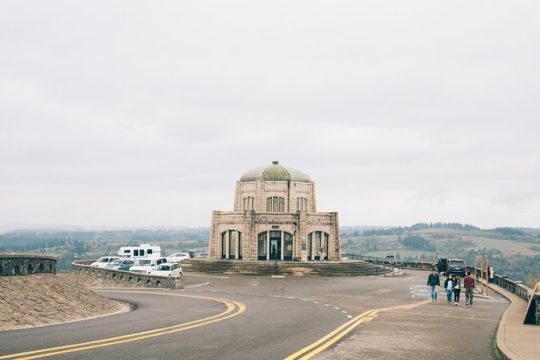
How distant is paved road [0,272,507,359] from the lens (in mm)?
14523

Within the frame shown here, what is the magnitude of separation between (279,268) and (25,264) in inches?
1400

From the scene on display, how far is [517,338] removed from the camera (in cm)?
1647

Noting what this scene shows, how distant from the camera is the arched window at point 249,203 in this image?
70500mm

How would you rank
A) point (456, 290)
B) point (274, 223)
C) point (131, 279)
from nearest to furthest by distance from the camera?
point (456, 290) → point (131, 279) → point (274, 223)

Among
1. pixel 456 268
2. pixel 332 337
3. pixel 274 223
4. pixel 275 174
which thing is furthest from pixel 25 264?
pixel 275 174

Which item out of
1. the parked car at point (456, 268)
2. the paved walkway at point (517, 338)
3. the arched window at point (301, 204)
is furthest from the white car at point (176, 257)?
the paved walkway at point (517, 338)

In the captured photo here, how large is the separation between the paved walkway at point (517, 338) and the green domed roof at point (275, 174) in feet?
156

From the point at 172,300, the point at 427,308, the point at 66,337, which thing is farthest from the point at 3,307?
the point at 427,308

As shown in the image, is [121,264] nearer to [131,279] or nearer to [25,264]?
[131,279]

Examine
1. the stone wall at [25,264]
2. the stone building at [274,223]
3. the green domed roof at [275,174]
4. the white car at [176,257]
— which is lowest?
the white car at [176,257]

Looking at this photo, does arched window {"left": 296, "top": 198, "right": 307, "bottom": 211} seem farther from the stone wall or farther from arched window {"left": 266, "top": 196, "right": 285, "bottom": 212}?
the stone wall

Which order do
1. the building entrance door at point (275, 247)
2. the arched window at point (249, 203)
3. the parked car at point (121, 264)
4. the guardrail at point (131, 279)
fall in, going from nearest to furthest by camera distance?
the guardrail at point (131, 279) < the parked car at point (121, 264) < the building entrance door at point (275, 247) < the arched window at point (249, 203)

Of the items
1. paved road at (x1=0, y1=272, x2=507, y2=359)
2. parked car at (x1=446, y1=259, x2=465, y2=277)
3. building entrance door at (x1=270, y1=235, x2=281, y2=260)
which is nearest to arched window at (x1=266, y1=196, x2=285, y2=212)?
building entrance door at (x1=270, y1=235, x2=281, y2=260)

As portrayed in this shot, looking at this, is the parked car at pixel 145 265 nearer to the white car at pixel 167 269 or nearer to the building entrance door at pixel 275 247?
the white car at pixel 167 269
